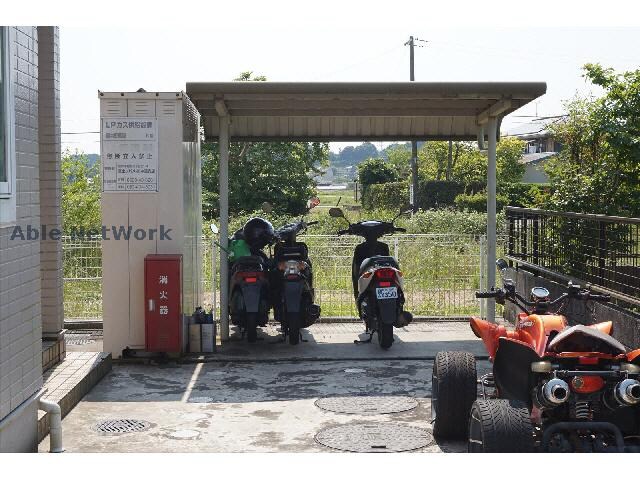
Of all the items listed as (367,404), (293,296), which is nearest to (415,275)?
(293,296)

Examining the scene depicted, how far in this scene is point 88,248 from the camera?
10703 mm

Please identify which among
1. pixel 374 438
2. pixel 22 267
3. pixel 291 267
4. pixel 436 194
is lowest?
pixel 374 438

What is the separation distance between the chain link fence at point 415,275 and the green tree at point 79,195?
3461 millimetres

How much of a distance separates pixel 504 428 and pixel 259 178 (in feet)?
76.5

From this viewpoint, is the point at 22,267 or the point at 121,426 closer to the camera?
the point at 22,267

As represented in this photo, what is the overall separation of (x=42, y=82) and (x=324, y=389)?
3888mm

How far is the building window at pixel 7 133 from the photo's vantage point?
16.8ft

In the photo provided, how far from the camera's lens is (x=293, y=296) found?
9383 millimetres

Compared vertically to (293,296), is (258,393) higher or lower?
lower

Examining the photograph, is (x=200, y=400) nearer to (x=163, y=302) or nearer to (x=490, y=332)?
(x=163, y=302)

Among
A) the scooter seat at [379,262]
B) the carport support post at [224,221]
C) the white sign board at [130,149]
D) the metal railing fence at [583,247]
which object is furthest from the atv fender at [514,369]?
the carport support post at [224,221]

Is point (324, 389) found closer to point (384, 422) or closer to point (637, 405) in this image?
point (384, 422)

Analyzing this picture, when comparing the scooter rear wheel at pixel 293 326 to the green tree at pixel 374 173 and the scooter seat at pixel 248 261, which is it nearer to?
the scooter seat at pixel 248 261

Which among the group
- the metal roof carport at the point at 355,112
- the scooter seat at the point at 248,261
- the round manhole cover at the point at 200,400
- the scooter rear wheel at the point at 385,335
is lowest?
the round manhole cover at the point at 200,400
